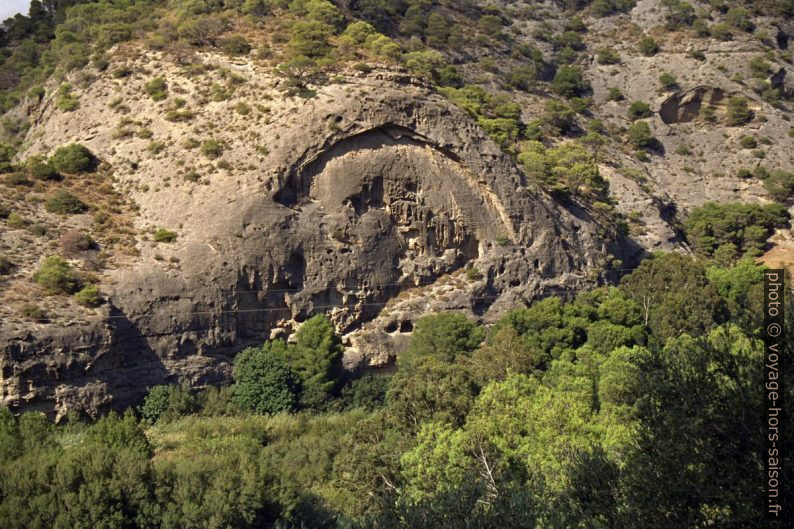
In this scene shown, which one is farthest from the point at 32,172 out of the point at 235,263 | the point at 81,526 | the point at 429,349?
the point at 81,526

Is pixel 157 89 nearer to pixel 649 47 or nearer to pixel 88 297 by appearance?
pixel 88 297

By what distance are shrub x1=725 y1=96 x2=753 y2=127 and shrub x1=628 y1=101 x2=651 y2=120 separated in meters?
6.78

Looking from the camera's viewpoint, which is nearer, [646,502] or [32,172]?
[646,502]

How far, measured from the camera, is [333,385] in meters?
38.9

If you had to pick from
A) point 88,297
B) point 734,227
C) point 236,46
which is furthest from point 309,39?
point 734,227

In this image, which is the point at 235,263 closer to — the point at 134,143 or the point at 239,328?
the point at 239,328

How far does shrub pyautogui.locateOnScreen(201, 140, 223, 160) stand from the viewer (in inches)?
1666

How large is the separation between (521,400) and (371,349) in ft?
46.9

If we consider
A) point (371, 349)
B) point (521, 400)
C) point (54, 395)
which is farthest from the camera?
point (371, 349)

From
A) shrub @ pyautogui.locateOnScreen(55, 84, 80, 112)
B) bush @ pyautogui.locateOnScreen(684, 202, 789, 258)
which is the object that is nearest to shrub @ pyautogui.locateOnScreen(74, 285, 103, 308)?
shrub @ pyautogui.locateOnScreen(55, 84, 80, 112)

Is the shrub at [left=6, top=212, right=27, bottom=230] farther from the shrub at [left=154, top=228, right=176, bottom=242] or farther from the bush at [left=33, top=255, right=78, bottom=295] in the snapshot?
the shrub at [left=154, top=228, right=176, bottom=242]

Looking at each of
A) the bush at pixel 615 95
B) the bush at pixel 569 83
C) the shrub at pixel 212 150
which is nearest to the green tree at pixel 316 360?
the shrub at pixel 212 150

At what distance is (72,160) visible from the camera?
42938 millimetres

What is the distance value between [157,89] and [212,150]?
6.98 meters
